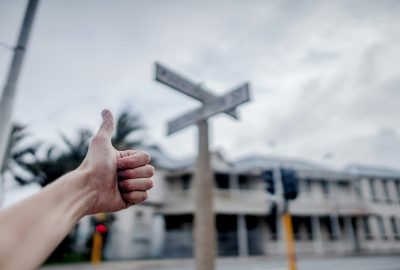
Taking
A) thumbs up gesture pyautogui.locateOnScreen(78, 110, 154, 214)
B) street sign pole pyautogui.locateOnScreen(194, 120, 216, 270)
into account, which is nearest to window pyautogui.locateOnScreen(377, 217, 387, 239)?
street sign pole pyautogui.locateOnScreen(194, 120, 216, 270)

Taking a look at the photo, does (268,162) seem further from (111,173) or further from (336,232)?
(111,173)

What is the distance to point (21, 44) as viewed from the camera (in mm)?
4434

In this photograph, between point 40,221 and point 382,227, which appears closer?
point 40,221

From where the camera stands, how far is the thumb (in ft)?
4.79

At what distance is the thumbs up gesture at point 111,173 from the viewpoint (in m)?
1.35

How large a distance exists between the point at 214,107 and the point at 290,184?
12.6ft

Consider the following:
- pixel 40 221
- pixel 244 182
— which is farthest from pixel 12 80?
pixel 244 182

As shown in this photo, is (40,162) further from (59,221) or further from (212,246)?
(59,221)

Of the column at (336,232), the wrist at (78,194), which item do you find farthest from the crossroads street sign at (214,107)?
the column at (336,232)

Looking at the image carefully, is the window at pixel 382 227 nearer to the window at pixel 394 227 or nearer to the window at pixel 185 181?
the window at pixel 394 227

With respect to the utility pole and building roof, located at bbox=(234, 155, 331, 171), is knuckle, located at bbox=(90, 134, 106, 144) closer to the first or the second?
the utility pole

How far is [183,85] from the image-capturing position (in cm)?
438

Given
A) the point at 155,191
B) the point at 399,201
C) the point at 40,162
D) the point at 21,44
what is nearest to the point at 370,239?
the point at 399,201

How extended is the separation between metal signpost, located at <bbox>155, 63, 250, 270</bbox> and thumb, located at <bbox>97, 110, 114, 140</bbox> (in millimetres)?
2727
